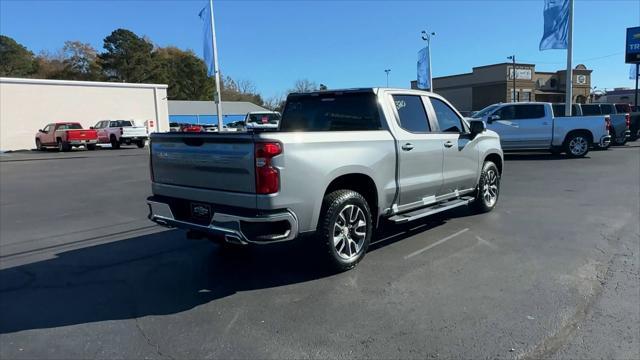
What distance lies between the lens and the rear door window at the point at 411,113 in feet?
20.0

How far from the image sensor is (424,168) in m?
6.21

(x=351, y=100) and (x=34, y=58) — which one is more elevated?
(x=34, y=58)

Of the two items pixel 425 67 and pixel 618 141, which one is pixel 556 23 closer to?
pixel 618 141

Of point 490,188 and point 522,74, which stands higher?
point 522,74

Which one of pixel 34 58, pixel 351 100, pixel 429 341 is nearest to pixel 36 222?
pixel 351 100

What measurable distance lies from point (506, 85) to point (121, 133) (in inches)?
1901

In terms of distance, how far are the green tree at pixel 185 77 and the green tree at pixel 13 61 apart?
785 inches

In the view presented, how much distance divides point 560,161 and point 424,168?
12.3 metres

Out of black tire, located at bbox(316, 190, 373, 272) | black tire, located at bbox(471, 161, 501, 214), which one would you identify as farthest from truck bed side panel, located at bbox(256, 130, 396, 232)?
black tire, located at bbox(471, 161, 501, 214)

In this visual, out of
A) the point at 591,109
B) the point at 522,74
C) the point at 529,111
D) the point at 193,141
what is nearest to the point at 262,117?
the point at 529,111

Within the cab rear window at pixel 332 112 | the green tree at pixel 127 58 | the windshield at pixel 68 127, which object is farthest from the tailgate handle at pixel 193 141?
the green tree at pixel 127 58

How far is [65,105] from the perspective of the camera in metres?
38.3

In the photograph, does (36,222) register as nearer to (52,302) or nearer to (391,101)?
(52,302)

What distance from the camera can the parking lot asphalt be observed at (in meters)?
3.63
